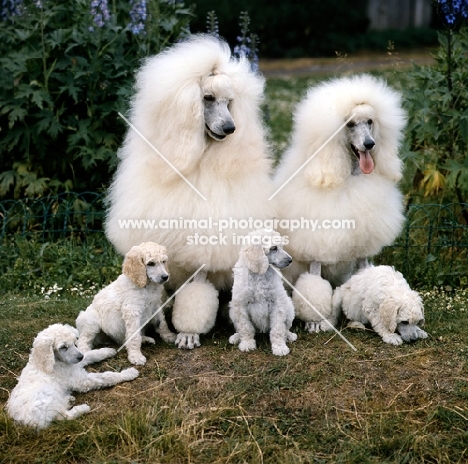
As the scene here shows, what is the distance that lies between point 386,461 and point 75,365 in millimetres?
1770

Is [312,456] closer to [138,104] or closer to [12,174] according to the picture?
[138,104]

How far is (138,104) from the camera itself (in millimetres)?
5012

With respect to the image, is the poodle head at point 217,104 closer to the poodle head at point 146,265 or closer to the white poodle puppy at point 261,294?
the white poodle puppy at point 261,294

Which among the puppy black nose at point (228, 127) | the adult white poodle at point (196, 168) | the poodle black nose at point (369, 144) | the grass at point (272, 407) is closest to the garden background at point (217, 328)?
the grass at point (272, 407)

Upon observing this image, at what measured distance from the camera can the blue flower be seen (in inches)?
265

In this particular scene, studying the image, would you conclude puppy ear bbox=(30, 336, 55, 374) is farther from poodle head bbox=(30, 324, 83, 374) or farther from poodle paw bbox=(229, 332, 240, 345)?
poodle paw bbox=(229, 332, 240, 345)

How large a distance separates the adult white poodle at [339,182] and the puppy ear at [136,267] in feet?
3.52

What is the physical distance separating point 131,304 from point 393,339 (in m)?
1.66

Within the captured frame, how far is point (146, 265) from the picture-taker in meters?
4.54

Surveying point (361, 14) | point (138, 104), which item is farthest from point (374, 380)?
point (361, 14)

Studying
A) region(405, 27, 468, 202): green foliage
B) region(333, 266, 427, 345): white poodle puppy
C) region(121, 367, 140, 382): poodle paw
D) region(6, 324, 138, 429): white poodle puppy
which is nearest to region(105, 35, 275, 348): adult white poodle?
region(121, 367, 140, 382): poodle paw

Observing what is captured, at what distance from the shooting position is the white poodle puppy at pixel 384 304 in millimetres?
4777

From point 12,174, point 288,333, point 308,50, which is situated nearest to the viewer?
point 288,333

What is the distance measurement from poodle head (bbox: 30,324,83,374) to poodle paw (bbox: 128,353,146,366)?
0.51 meters
